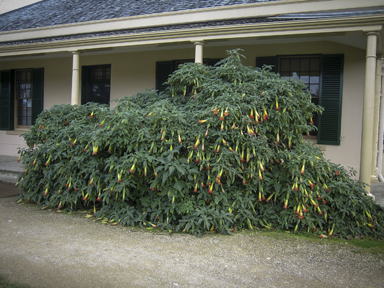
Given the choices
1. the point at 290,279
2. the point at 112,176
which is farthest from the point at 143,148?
the point at 290,279

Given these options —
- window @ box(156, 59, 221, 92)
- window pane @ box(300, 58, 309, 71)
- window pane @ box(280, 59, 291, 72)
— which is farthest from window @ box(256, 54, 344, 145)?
window @ box(156, 59, 221, 92)

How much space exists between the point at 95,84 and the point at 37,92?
2109mm

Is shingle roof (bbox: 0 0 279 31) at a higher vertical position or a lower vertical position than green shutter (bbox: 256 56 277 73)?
higher

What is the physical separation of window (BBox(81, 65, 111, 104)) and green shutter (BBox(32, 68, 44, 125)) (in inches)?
59.5

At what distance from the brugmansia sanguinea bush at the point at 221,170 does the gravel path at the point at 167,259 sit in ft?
1.26

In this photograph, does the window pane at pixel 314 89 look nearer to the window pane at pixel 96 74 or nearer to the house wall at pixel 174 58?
the house wall at pixel 174 58

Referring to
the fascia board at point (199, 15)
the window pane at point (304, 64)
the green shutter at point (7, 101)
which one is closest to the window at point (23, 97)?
the green shutter at point (7, 101)

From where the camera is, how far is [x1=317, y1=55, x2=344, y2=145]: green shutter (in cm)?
787

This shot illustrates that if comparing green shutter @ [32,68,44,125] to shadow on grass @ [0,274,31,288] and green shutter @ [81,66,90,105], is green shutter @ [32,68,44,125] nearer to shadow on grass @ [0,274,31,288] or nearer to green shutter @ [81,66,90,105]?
green shutter @ [81,66,90,105]

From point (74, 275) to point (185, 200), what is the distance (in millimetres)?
1864

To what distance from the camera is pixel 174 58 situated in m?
9.62

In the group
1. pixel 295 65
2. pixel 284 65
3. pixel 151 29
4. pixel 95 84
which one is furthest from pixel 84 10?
pixel 295 65

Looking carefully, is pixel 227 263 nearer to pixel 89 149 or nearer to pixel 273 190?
pixel 273 190

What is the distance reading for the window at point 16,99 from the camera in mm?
11875
